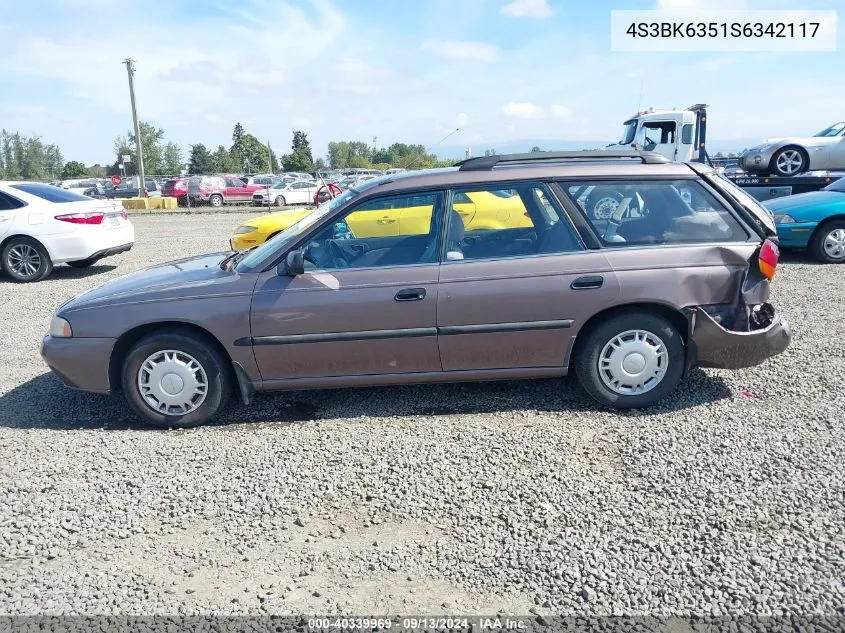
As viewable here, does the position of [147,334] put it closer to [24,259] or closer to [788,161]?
[24,259]

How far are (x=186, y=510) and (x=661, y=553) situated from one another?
2300 mm

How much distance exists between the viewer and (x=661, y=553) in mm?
2881

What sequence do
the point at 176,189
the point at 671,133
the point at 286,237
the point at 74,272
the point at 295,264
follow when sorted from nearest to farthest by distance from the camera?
the point at 295,264 < the point at 286,237 < the point at 74,272 < the point at 671,133 < the point at 176,189

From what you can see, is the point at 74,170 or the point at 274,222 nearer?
the point at 274,222

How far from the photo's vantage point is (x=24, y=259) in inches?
400

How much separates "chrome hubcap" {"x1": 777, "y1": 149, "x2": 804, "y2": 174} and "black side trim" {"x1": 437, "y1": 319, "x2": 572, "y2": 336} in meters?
12.6

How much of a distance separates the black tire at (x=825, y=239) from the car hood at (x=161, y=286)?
29.2 feet

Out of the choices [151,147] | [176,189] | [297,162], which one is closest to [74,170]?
[151,147]

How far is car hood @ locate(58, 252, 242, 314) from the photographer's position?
435 centimetres

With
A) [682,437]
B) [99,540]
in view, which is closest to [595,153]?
[682,437]

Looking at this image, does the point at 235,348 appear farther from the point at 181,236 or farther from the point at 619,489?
Answer: the point at 181,236

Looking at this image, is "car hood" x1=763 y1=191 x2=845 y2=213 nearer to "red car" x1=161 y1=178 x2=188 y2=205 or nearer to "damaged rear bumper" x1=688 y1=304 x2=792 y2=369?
"damaged rear bumper" x1=688 y1=304 x2=792 y2=369

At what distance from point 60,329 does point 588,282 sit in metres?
3.51

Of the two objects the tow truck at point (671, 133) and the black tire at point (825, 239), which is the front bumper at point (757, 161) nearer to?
the tow truck at point (671, 133)
